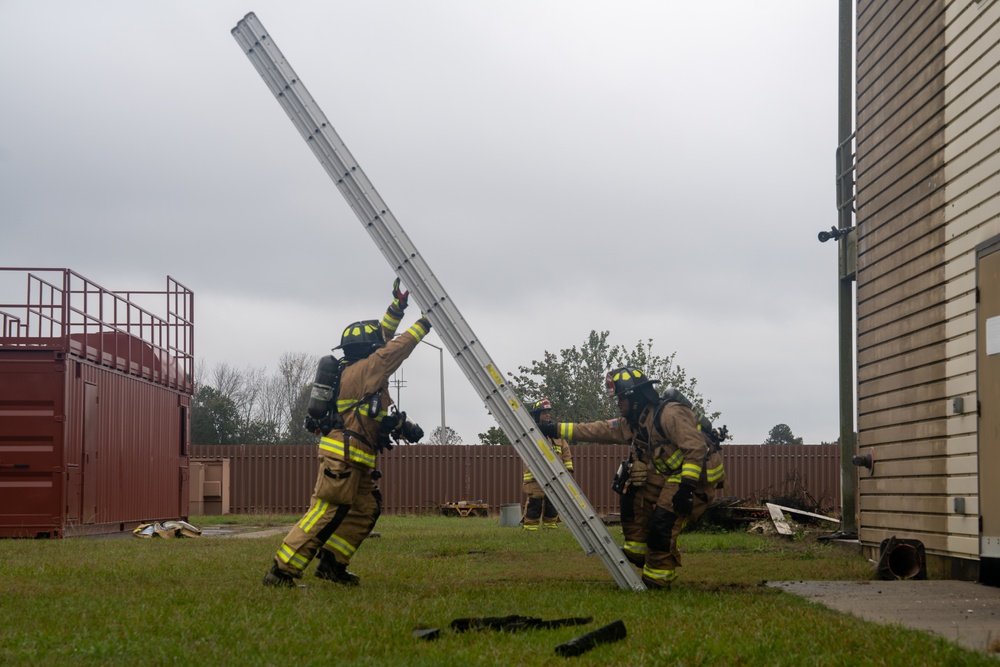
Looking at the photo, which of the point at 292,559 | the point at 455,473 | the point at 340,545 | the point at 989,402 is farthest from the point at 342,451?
the point at 455,473

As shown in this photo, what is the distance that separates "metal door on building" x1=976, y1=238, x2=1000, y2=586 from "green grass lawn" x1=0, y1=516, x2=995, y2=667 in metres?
1.44

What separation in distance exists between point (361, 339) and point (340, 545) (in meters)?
1.64

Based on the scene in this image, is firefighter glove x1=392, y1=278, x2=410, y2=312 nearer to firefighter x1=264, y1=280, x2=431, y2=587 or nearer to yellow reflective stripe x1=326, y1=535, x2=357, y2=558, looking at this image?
firefighter x1=264, y1=280, x2=431, y2=587

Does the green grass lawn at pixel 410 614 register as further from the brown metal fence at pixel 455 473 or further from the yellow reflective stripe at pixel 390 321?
the brown metal fence at pixel 455 473

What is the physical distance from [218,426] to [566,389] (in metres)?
18.7

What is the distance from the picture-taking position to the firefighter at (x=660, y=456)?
9.07 meters

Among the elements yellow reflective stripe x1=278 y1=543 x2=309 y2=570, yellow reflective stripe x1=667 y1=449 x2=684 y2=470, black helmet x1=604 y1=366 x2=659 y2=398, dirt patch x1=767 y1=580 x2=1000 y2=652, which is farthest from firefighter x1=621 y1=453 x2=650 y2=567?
yellow reflective stripe x1=278 y1=543 x2=309 y2=570

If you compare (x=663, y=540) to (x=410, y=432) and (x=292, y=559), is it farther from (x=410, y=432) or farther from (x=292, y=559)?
(x=292, y=559)

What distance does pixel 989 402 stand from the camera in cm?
923

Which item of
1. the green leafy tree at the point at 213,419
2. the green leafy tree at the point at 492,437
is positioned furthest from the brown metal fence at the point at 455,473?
the green leafy tree at the point at 213,419

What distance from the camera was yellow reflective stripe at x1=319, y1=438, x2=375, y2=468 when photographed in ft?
29.7

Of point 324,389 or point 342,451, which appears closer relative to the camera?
point 342,451

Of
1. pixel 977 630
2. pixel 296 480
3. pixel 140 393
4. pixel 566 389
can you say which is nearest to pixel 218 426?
pixel 566 389

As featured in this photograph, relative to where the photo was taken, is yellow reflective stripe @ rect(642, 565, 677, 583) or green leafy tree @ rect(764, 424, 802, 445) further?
green leafy tree @ rect(764, 424, 802, 445)
